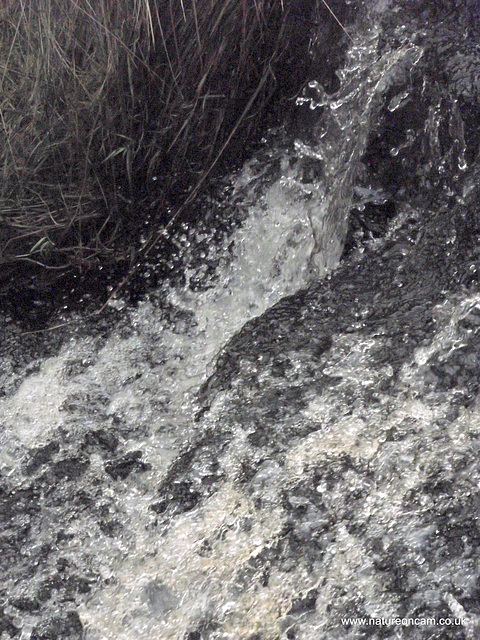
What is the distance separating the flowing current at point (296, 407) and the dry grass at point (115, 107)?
0.55 ft

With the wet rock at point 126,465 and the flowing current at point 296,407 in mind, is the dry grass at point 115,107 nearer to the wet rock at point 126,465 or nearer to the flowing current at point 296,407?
the flowing current at point 296,407

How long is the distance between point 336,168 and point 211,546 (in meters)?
1.14

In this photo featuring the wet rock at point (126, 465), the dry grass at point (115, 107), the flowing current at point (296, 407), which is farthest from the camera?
the dry grass at point (115, 107)

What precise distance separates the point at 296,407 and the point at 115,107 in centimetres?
99

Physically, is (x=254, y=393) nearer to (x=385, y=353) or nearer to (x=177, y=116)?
(x=385, y=353)

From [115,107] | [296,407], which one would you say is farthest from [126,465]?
[115,107]

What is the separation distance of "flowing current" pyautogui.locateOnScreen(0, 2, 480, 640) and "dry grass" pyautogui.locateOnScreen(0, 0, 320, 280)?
6.6 inches

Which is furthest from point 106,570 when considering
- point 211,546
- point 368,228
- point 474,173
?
point 474,173

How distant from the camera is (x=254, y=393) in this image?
1.82 meters

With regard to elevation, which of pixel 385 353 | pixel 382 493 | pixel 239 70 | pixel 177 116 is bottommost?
pixel 382 493

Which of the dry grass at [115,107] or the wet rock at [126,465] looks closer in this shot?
the wet rock at [126,465]

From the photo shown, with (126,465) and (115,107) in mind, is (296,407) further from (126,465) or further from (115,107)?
(115,107)

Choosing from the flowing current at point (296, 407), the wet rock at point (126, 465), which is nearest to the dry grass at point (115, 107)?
the flowing current at point (296, 407)

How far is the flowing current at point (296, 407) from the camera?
1498mm
